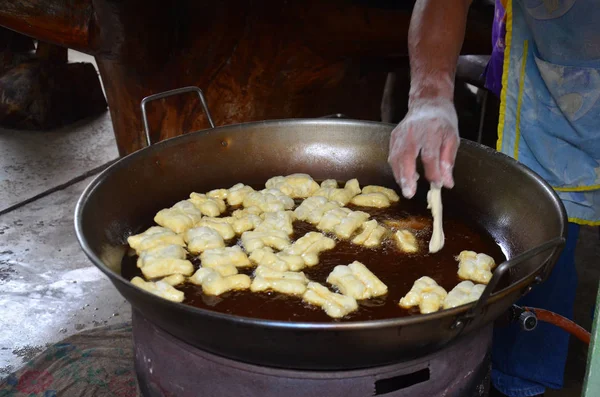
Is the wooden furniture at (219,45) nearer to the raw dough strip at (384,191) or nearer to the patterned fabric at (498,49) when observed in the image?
the patterned fabric at (498,49)

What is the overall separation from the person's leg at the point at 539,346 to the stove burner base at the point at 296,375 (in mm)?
939

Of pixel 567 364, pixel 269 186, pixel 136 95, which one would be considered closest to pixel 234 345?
pixel 269 186

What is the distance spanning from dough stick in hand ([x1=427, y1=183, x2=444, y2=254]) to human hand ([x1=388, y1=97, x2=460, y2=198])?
0.39ft

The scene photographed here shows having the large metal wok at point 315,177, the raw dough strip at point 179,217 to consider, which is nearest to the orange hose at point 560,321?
the large metal wok at point 315,177

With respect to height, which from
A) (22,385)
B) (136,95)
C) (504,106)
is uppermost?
(504,106)

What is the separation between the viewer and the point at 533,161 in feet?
7.39

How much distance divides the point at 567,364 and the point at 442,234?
1.54 meters

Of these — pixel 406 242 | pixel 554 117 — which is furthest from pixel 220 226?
pixel 554 117

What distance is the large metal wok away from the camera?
44.7 inches

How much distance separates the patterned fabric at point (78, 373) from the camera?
2191 millimetres

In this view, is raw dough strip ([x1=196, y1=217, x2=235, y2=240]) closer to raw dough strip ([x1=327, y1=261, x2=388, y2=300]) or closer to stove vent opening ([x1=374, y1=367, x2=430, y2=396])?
raw dough strip ([x1=327, y1=261, x2=388, y2=300])

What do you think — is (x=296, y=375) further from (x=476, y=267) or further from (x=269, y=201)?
(x=269, y=201)

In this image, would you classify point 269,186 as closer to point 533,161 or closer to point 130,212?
point 130,212

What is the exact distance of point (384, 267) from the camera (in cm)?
171
